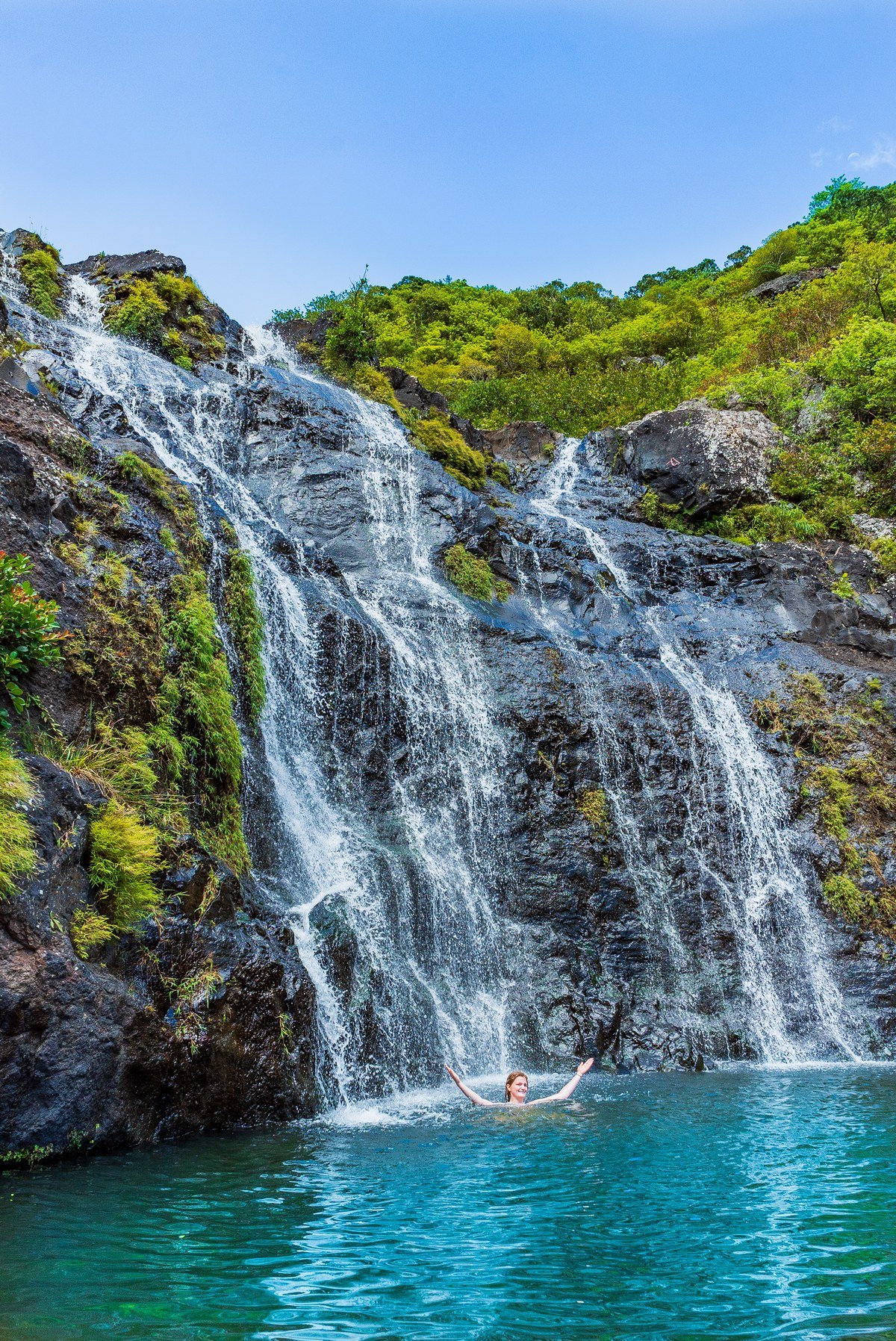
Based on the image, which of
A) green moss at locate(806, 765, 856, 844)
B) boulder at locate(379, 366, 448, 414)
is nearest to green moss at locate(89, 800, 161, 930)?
green moss at locate(806, 765, 856, 844)

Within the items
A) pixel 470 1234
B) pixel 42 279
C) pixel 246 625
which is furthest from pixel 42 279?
pixel 470 1234

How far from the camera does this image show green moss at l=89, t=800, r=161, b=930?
835 cm

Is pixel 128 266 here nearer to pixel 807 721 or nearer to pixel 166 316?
pixel 166 316

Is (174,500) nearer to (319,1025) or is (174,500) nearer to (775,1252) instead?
(319,1025)

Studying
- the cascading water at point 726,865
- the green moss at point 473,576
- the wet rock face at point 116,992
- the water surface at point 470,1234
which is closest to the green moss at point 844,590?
the cascading water at point 726,865

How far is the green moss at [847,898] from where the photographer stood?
50.5ft

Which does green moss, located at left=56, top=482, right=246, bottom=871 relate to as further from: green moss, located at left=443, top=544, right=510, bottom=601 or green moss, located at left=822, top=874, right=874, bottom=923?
green moss, located at left=822, top=874, right=874, bottom=923

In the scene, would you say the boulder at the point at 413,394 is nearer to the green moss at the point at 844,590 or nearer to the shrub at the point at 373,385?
the shrub at the point at 373,385

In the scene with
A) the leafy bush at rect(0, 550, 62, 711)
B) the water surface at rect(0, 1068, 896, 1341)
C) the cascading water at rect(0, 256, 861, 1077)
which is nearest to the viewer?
the water surface at rect(0, 1068, 896, 1341)

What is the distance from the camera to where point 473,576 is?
19250 millimetres

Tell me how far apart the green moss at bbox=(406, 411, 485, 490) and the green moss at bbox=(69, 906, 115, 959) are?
1801cm

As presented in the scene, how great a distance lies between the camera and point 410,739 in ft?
49.5

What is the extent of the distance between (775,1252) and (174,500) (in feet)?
40.4

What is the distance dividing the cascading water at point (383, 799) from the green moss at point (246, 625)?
1.68 feet
